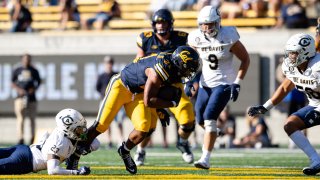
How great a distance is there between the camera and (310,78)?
880cm

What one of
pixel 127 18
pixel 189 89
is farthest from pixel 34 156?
pixel 127 18

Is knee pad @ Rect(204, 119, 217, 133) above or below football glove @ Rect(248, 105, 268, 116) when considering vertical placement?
below

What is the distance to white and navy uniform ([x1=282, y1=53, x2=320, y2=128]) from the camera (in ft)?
28.9

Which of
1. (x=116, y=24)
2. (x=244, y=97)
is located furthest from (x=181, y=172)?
(x=116, y=24)

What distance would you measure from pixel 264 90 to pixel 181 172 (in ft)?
27.3

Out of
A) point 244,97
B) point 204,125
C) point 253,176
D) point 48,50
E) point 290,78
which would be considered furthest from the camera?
point 48,50

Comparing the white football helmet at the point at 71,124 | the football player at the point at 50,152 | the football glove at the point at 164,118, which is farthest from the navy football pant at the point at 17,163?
the football glove at the point at 164,118

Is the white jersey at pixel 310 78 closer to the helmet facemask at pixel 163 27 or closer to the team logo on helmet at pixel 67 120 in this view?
the helmet facemask at pixel 163 27

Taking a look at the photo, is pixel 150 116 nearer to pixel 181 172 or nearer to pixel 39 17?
pixel 181 172

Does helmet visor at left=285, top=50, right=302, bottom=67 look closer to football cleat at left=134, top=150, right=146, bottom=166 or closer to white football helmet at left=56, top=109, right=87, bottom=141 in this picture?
white football helmet at left=56, top=109, right=87, bottom=141

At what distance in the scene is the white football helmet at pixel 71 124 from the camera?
334 inches

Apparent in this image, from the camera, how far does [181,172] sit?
9.07m

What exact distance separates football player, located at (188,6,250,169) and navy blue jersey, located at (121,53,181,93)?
1.02m

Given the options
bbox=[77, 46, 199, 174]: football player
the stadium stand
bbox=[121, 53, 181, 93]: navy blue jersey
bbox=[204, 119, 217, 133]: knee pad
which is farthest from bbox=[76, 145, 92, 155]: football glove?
the stadium stand
